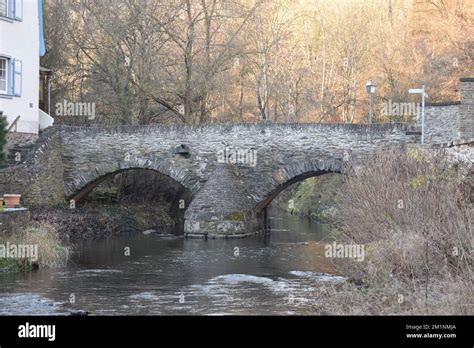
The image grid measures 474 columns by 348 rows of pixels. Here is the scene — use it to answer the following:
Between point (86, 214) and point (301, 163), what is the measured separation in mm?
7460

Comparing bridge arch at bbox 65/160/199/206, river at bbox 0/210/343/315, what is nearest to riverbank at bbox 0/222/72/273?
river at bbox 0/210/343/315

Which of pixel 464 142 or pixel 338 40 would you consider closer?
pixel 464 142

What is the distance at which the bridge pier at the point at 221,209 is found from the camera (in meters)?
25.8

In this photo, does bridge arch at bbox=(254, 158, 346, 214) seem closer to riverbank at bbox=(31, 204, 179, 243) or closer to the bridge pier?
the bridge pier

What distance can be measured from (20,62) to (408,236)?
55.4 ft

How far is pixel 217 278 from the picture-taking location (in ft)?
55.2

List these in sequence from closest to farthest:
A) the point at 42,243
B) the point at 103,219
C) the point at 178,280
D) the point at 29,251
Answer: the point at 178,280 → the point at 29,251 → the point at 42,243 → the point at 103,219

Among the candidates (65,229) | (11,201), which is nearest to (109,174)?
(65,229)

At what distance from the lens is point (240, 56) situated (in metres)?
31.2

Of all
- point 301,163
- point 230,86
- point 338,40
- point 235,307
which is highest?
point 338,40

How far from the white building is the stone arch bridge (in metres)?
1.20

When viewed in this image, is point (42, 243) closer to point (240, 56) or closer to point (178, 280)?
point (178, 280)

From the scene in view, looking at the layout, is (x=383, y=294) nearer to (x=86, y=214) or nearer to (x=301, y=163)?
(x=301, y=163)
